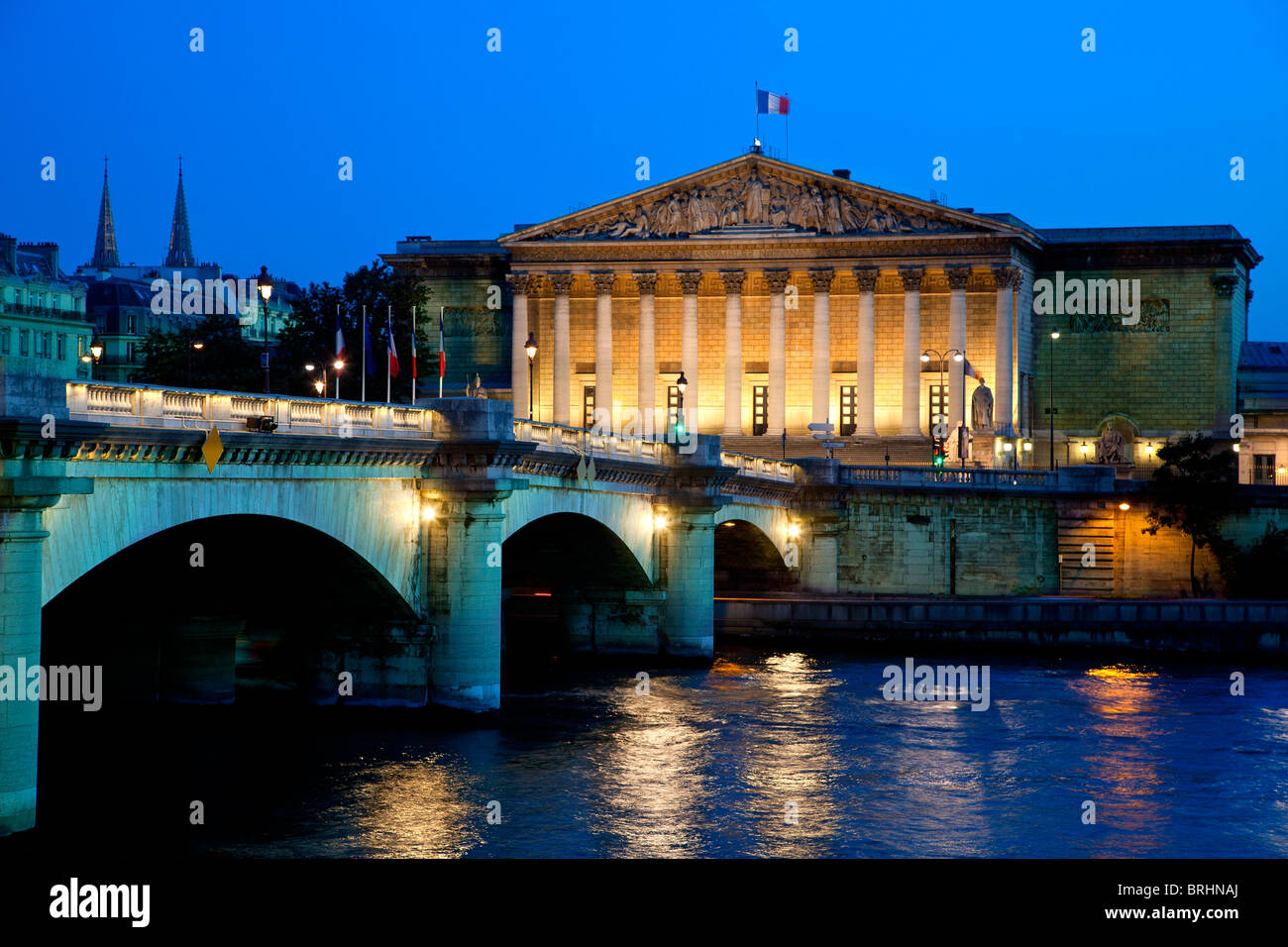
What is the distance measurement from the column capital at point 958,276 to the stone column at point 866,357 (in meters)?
4.25

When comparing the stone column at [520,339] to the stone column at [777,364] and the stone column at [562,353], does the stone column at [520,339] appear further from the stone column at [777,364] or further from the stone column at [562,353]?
the stone column at [777,364]

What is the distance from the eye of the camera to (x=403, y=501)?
150 ft

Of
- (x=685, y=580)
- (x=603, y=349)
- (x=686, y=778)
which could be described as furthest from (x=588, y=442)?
(x=603, y=349)

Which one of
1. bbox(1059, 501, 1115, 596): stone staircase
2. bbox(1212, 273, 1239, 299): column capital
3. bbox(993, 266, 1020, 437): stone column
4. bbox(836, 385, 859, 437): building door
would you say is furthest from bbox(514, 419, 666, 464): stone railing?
bbox(1212, 273, 1239, 299): column capital

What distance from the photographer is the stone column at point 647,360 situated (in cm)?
10938

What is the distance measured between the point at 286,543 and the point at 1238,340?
83826 mm

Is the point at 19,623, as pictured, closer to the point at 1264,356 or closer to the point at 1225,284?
the point at 1225,284

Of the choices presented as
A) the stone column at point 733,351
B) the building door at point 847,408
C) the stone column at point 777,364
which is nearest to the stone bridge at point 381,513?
the stone column at point 777,364

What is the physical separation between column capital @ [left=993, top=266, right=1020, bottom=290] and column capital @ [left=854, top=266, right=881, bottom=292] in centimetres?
683

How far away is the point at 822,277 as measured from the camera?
107 meters

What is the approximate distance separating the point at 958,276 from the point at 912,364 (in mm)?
5699

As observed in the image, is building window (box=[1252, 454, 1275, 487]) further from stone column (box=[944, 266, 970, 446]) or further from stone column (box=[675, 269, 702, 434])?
stone column (box=[675, 269, 702, 434])

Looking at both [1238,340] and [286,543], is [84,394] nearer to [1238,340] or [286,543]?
[286,543]

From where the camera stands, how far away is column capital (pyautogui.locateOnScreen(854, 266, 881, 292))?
10556 centimetres
